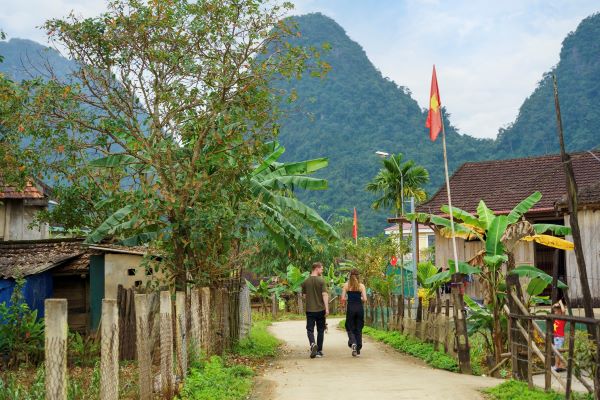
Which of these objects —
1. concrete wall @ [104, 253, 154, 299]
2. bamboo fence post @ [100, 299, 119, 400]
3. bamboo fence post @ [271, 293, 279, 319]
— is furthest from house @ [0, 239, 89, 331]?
bamboo fence post @ [271, 293, 279, 319]

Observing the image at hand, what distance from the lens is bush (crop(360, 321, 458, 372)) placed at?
14731mm

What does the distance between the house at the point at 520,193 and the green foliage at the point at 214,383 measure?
12.6 meters

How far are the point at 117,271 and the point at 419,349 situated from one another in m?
7.85

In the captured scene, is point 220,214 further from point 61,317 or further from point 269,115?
point 61,317

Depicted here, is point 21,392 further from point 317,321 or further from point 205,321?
point 317,321

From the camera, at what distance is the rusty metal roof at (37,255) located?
1900 cm

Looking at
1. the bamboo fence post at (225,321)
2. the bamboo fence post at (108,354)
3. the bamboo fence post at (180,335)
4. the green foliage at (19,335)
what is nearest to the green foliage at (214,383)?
the bamboo fence post at (180,335)

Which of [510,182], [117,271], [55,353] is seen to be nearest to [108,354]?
[55,353]

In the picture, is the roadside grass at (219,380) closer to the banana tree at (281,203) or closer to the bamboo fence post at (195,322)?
the bamboo fence post at (195,322)

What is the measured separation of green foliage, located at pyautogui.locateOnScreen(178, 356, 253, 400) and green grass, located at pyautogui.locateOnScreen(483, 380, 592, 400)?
11.3ft

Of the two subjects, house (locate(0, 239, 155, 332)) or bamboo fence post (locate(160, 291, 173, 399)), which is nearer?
bamboo fence post (locate(160, 291, 173, 399))

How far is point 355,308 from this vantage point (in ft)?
53.2

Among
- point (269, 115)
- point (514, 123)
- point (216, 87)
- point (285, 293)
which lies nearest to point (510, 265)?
point (269, 115)

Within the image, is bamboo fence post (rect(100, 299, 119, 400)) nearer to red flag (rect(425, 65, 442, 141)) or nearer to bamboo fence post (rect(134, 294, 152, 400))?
bamboo fence post (rect(134, 294, 152, 400))
